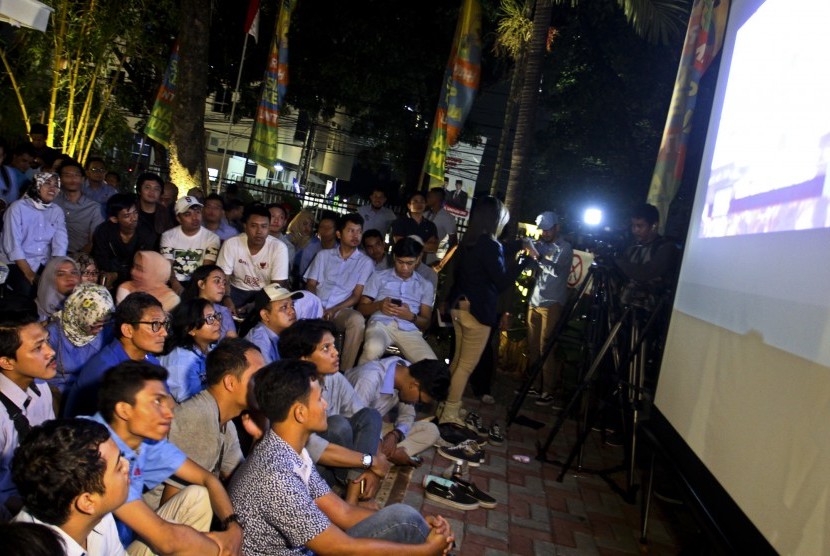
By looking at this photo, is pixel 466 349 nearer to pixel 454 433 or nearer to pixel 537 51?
pixel 454 433

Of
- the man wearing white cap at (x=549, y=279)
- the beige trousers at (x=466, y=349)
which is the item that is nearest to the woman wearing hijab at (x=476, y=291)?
the beige trousers at (x=466, y=349)

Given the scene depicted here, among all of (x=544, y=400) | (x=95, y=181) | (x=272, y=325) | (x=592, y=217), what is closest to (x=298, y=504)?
(x=272, y=325)

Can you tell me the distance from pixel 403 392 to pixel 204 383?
5.29 ft

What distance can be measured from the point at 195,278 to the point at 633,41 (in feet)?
38.8

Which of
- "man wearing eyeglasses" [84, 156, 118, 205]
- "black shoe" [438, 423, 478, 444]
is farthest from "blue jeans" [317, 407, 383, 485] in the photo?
"man wearing eyeglasses" [84, 156, 118, 205]

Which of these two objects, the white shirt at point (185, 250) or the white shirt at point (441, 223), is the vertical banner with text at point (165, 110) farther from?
the white shirt at point (185, 250)

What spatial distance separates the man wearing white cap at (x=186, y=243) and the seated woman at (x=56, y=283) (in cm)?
134

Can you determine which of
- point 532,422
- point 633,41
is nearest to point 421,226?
point 532,422

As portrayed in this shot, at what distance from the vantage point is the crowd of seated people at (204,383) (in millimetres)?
2539

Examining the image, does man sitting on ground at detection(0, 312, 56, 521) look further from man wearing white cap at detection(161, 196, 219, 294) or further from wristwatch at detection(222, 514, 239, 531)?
man wearing white cap at detection(161, 196, 219, 294)

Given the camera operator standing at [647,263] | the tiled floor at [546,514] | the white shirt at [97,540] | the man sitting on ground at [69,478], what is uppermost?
the camera operator standing at [647,263]

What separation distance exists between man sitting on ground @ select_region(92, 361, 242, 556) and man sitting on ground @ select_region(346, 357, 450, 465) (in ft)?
6.81

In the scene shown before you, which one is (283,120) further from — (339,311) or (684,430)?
(684,430)

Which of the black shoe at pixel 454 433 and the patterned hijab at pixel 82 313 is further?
the black shoe at pixel 454 433
